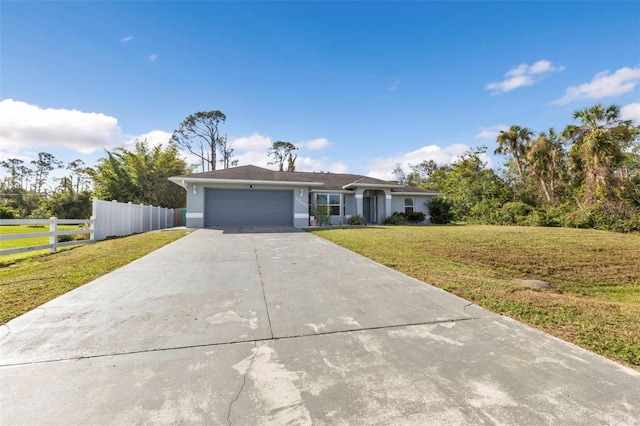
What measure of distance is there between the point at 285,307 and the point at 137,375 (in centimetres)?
185

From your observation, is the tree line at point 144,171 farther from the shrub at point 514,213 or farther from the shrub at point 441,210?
the shrub at point 514,213

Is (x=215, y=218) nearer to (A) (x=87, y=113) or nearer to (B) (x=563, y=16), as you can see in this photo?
(A) (x=87, y=113)

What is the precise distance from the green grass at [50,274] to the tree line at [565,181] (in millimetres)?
20033

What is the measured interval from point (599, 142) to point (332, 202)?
16861mm

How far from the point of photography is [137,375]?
223cm

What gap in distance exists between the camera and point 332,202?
19.4 metres

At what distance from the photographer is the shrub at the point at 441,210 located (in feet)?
69.6

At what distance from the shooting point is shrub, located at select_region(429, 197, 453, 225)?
69.6 feet

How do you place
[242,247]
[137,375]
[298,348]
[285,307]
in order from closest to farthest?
[137,375] → [298,348] → [285,307] → [242,247]

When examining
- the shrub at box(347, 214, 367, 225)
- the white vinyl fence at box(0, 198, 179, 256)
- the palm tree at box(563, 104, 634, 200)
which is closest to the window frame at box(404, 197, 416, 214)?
the shrub at box(347, 214, 367, 225)

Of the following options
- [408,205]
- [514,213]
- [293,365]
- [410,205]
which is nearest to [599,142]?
[514,213]

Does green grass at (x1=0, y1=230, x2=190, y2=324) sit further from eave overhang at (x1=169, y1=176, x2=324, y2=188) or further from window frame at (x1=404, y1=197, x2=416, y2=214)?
window frame at (x1=404, y1=197, x2=416, y2=214)

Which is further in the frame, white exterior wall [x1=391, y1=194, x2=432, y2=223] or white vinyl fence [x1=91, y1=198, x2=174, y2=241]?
white exterior wall [x1=391, y1=194, x2=432, y2=223]

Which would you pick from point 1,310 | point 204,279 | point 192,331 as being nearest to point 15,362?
point 192,331
